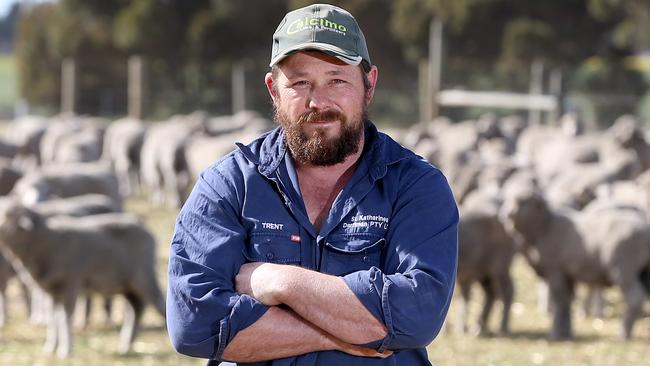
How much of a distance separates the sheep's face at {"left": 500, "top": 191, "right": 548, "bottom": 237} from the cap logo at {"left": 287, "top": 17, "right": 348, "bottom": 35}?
342 inches

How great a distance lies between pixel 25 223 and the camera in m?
11.0

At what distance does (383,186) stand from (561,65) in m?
42.9

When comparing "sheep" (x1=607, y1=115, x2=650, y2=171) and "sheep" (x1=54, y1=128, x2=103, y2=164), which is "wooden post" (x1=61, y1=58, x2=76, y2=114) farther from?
"sheep" (x1=607, y1=115, x2=650, y2=171)

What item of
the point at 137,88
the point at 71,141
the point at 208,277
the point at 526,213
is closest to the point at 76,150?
the point at 71,141

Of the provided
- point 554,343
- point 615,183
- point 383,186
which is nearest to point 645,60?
point 615,183

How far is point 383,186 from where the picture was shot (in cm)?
382

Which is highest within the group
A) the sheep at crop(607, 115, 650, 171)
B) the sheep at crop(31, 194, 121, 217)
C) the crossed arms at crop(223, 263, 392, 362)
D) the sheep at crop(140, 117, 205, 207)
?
the crossed arms at crop(223, 263, 392, 362)

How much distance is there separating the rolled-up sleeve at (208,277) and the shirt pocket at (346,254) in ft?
0.77

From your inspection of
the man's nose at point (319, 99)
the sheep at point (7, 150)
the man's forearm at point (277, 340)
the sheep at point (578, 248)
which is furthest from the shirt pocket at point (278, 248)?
the sheep at point (7, 150)

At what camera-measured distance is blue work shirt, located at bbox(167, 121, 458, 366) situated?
145 inches

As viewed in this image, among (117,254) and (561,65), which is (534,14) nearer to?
(561,65)

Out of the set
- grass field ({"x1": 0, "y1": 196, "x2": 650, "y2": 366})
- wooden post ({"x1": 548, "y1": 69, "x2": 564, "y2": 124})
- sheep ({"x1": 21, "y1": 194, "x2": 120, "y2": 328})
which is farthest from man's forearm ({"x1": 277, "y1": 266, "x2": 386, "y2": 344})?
wooden post ({"x1": 548, "y1": 69, "x2": 564, "y2": 124})

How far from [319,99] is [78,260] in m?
7.94

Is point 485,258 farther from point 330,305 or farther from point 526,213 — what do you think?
point 330,305
